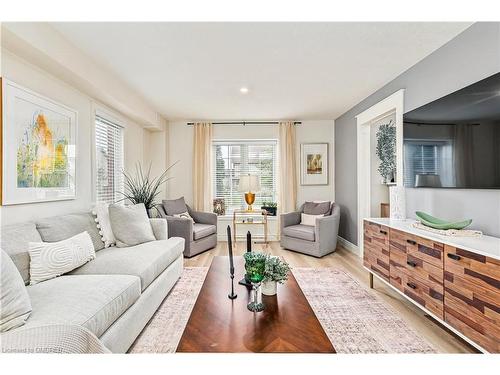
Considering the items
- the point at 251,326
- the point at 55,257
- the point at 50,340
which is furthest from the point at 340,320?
the point at 55,257

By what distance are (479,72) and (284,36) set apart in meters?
1.54

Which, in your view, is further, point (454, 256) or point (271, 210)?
point (271, 210)

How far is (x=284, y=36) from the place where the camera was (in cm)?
221

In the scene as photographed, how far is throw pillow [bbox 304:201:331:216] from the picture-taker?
4.57 m

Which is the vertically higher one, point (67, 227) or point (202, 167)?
point (202, 167)

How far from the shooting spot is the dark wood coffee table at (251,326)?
1.20 metres

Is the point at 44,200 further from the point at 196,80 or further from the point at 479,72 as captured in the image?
the point at 479,72

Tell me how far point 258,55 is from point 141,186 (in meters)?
3.21

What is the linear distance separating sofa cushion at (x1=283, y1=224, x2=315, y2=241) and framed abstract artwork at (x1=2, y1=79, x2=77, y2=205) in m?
3.11

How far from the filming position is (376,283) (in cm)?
295

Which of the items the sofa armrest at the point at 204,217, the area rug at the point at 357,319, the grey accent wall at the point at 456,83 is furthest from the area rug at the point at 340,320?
the sofa armrest at the point at 204,217

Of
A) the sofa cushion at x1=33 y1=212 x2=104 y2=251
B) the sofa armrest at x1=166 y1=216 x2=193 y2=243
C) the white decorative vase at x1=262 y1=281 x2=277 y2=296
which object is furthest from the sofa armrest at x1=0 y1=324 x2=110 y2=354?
the sofa armrest at x1=166 y1=216 x2=193 y2=243

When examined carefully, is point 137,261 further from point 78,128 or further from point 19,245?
point 78,128

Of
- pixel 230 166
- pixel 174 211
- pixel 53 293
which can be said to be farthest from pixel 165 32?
pixel 230 166
